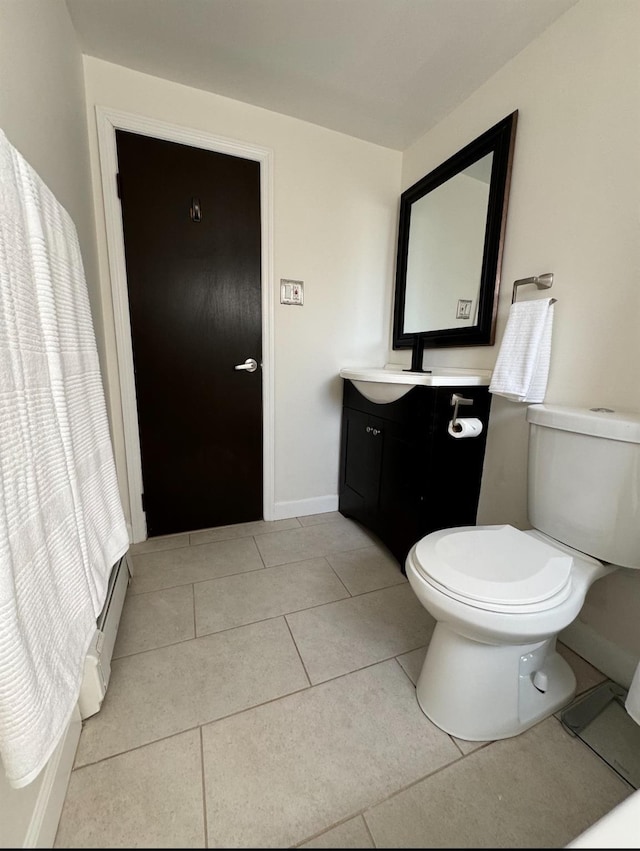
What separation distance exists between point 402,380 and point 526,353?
1.44 ft

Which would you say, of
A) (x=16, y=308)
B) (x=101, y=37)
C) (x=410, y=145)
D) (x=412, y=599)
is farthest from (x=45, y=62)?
(x=412, y=599)

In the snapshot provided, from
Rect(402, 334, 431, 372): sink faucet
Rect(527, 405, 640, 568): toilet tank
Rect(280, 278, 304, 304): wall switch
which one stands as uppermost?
Rect(280, 278, 304, 304): wall switch

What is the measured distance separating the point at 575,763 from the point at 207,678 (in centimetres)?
96

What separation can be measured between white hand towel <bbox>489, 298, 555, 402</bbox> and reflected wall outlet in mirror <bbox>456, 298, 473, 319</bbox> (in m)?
0.30

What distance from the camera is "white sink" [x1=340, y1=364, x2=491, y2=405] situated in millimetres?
1322

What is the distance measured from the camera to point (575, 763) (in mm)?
815

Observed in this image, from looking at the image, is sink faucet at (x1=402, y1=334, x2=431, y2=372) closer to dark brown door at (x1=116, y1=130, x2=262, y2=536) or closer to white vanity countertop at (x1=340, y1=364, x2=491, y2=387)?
white vanity countertop at (x1=340, y1=364, x2=491, y2=387)

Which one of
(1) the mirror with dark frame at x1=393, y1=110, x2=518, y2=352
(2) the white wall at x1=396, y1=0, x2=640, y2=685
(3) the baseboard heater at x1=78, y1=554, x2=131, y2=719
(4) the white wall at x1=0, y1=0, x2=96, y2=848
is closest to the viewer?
(4) the white wall at x1=0, y1=0, x2=96, y2=848

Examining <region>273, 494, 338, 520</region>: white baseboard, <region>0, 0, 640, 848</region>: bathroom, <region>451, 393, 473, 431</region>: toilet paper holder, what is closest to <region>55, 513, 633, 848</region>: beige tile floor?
<region>273, 494, 338, 520</region>: white baseboard

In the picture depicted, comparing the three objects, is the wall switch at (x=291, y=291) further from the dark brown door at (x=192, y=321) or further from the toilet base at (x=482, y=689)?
the toilet base at (x=482, y=689)

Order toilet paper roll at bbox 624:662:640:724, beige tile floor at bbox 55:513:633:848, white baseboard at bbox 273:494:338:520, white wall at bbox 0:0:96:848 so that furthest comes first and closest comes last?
white baseboard at bbox 273:494:338:520 → toilet paper roll at bbox 624:662:640:724 → white wall at bbox 0:0:96:848 → beige tile floor at bbox 55:513:633:848

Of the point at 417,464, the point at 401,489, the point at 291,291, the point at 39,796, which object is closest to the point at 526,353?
the point at 417,464

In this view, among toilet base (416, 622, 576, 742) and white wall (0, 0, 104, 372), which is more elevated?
white wall (0, 0, 104, 372)

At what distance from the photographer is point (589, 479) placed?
3.14 ft
